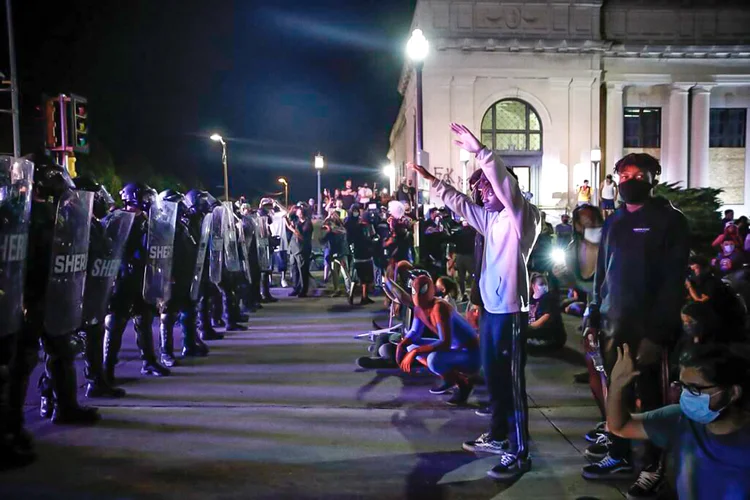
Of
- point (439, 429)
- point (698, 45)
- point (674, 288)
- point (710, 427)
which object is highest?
point (698, 45)

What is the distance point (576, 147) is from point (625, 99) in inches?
186

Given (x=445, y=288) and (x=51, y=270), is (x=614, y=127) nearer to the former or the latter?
(x=445, y=288)

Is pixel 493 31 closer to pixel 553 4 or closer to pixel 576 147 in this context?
pixel 553 4

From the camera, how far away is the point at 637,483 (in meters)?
4.08

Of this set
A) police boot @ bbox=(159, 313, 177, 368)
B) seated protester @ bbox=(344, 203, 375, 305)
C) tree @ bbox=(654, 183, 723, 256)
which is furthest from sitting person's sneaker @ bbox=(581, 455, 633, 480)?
tree @ bbox=(654, 183, 723, 256)

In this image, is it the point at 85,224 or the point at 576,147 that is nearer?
the point at 85,224

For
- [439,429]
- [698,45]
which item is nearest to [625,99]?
[698,45]

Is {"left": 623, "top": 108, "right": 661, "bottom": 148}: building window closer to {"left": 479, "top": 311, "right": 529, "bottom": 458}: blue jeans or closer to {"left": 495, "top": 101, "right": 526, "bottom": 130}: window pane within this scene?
{"left": 495, "top": 101, "right": 526, "bottom": 130}: window pane

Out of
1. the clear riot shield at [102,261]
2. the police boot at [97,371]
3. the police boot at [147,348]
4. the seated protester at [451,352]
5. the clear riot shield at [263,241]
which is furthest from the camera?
the clear riot shield at [263,241]

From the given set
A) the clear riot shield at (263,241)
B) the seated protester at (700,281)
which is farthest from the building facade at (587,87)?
the seated protester at (700,281)

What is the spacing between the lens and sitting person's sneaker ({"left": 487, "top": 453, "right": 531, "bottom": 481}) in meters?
4.31

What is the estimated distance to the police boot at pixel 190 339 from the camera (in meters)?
8.27

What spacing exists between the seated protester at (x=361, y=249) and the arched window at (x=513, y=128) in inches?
728

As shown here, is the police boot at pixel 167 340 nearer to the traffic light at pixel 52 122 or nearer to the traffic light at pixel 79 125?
the traffic light at pixel 79 125
